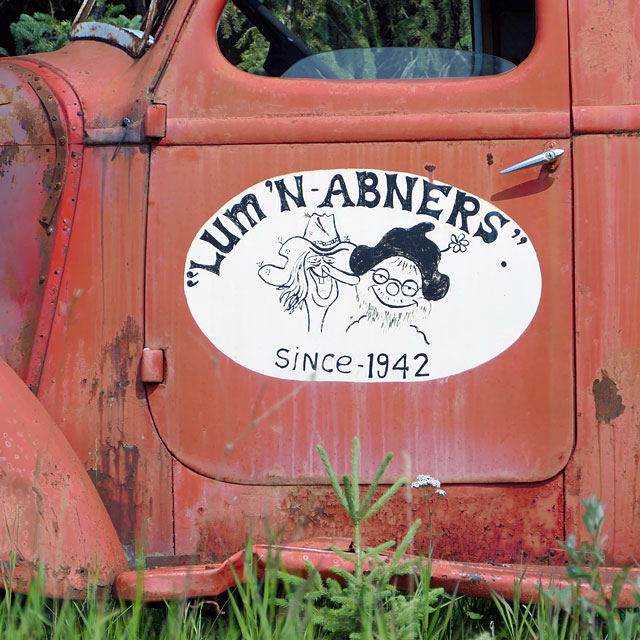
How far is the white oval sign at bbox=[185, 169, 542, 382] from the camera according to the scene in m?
1.84

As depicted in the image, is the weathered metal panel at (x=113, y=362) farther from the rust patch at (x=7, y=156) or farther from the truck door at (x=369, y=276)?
the rust patch at (x=7, y=156)

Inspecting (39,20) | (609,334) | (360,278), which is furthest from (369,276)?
(39,20)

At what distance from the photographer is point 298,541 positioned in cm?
184

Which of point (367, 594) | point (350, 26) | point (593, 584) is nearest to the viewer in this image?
point (593, 584)

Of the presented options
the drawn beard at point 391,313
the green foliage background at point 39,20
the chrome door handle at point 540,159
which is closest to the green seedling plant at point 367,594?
the drawn beard at point 391,313

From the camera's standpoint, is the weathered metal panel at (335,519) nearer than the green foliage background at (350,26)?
Yes

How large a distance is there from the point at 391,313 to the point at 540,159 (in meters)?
0.51

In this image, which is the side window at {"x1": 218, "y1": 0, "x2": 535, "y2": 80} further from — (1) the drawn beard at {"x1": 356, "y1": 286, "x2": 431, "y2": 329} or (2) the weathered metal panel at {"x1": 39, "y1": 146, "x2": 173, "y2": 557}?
(1) the drawn beard at {"x1": 356, "y1": 286, "x2": 431, "y2": 329}

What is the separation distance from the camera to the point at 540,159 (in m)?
1.81

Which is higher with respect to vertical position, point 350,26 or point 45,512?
point 350,26

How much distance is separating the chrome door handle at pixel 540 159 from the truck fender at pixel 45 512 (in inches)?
48.9

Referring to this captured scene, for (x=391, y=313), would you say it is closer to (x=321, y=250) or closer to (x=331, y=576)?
(x=321, y=250)

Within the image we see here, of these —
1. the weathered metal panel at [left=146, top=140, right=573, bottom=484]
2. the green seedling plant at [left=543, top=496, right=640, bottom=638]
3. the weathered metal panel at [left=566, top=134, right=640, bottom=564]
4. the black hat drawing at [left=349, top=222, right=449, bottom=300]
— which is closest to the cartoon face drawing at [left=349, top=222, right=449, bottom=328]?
the black hat drawing at [left=349, top=222, right=449, bottom=300]

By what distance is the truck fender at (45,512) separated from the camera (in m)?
1.61
